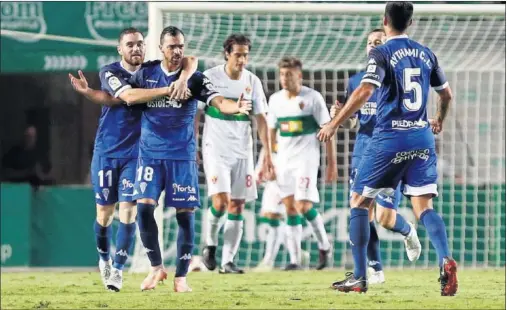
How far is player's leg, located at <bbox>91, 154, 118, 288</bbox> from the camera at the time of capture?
10.8 metres

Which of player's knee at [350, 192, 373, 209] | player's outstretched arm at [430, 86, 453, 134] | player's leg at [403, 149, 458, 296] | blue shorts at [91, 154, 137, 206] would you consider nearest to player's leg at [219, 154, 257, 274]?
blue shorts at [91, 154, 137, 206]

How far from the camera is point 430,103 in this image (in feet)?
51.3

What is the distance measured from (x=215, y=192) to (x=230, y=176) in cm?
21

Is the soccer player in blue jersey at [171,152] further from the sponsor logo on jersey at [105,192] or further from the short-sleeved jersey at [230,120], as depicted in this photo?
the short-sleeved jersey at [230,120]

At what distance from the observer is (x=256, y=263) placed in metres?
15.3

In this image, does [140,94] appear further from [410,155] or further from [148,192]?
[410,155]

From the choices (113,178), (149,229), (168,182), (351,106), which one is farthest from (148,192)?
(351,106)

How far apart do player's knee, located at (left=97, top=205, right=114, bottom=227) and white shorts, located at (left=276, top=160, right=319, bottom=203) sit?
282cm

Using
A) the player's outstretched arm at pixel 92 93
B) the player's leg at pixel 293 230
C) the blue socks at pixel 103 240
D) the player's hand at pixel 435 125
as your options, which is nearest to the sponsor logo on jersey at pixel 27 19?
the player's leg at pixel 293 230

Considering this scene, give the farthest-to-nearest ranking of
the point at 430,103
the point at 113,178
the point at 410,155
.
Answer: the point at 430,103, the point at 113,178, the point at 410,155

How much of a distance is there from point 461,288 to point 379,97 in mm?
1991

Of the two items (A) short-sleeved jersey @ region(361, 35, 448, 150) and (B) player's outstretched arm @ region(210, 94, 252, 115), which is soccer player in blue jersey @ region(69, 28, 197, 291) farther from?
(A) short-sleeved jersey @ region(361, 35, 448, 150)

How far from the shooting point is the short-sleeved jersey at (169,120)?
10.2 m

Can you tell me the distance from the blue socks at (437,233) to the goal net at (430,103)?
497cm
